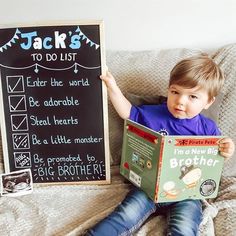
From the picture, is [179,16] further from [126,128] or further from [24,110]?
[24,110]

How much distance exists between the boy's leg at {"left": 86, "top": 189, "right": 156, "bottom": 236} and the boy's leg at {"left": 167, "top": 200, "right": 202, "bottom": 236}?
87 millimetres

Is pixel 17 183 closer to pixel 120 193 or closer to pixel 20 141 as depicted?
pixel 20 141

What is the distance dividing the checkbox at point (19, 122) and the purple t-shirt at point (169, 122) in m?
0.41

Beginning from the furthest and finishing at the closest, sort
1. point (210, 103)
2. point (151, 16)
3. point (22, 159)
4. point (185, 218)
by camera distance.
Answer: point (151, 16) → point (22, 159) → point (210, 103) → point (185, 218)

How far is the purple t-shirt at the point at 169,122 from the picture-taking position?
1.45m

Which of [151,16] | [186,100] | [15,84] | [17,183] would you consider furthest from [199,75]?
[17,183]

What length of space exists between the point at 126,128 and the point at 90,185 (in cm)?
30

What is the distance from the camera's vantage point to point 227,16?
1.68 metres

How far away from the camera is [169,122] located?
1.46m

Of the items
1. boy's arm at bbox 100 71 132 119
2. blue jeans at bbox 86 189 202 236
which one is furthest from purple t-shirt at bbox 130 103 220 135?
blue jeans at bbox 86 189 202 236

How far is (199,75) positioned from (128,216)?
1.80 ft

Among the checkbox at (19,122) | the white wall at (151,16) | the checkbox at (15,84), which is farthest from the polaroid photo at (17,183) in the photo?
the white wall at (151,16)

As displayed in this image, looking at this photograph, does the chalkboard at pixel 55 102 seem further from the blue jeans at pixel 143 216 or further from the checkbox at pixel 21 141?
the blue jeans at pixel 143 216

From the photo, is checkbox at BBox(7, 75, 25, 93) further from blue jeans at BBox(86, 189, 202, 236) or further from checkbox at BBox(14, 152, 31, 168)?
blue jeans at BBox(86, 189, 202, 236)
